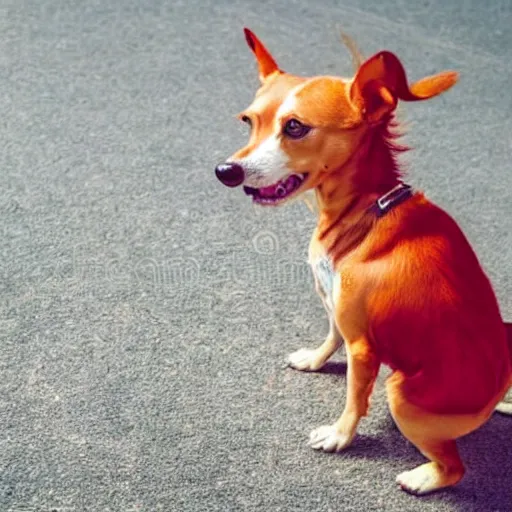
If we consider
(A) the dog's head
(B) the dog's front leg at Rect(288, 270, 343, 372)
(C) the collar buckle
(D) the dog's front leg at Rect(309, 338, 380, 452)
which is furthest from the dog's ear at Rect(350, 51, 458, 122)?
(B) the dog's front leg at Rect(288, 270, 343, 372)

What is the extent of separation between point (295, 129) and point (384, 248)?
0.18 meters

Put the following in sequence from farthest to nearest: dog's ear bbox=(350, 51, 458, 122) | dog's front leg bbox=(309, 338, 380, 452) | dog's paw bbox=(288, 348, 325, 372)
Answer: dog's paw bbox=(288, 348, 325, 372), dog's front leg bbox=(309, 338, 380, 452), dog's ear bbox=(350, 51, 458, 122)

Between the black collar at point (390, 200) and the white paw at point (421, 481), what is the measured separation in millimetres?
348

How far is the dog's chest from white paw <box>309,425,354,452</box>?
0.59 feet

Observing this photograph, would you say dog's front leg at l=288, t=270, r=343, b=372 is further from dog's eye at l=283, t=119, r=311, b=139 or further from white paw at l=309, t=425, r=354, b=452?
dog's eye at l=283, t=119, r=311, b=139

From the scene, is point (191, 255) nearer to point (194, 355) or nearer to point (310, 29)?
point (194, 355)

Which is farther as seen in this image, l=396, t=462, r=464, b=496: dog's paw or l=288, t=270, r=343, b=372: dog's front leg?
l=288, t=270, r=343, b=372: dog's front leg

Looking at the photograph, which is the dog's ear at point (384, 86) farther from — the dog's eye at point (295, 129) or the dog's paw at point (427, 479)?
the dog's paw at point (427, 479)

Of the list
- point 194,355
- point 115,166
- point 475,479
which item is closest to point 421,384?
point 475,479

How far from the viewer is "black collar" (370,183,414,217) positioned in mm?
1051

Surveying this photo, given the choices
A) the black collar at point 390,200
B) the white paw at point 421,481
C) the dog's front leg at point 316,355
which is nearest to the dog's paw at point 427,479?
the white paw at point 421,481

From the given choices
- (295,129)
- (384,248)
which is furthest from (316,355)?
(295,129)

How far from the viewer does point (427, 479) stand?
1146mm

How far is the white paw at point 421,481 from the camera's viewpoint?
1.14 m
